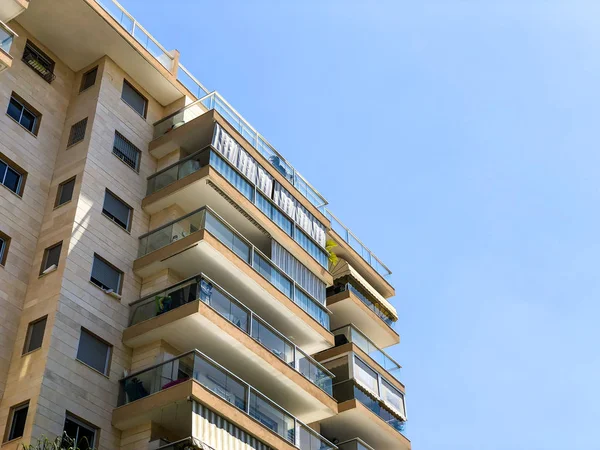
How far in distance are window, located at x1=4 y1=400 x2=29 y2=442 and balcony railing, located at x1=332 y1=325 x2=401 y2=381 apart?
14.9 meters

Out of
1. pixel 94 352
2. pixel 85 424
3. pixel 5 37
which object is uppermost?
pixel 5 37

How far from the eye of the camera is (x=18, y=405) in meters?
22.6

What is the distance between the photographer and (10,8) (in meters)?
25.7

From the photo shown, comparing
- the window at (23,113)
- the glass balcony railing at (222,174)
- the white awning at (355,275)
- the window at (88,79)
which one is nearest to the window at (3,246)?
the window at (23,113)

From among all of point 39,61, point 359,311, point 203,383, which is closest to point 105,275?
point 203,383

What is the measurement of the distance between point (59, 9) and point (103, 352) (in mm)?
12206

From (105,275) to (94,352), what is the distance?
2707 millimetres

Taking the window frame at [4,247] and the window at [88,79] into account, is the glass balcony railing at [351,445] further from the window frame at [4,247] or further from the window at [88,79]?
the window at [88,79]

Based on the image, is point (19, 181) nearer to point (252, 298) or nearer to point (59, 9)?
point (59, 9)

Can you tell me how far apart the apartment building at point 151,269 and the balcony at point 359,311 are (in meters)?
0.39

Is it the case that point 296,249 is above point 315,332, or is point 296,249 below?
above

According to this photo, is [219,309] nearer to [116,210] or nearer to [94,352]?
[94,352]

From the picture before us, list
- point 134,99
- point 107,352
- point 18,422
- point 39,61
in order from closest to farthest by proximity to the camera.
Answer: point 18,422 → point 107,352 → point 39,61 → point 134,99

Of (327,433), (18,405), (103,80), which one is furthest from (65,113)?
(327,433)
